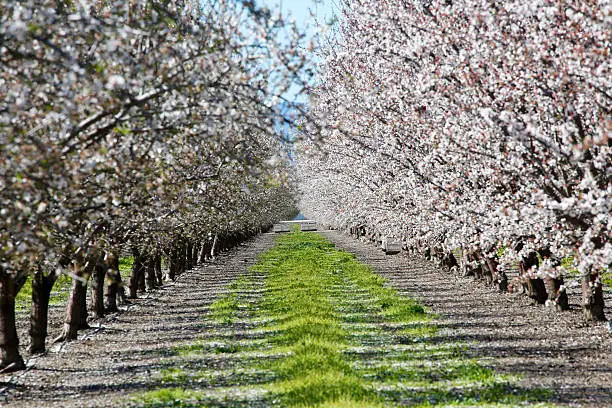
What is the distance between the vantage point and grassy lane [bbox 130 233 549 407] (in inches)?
486

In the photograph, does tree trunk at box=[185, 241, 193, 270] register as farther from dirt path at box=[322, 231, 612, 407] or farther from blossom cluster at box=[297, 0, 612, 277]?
blossom cluster at box=[297, 0, 612, 277]

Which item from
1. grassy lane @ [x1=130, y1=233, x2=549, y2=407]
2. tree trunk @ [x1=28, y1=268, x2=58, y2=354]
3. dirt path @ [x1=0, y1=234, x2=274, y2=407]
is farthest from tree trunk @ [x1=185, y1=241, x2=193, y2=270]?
tree trunk @ [x1=28, y1=268, x2=58, y2=354]

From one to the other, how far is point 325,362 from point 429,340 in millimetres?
4088

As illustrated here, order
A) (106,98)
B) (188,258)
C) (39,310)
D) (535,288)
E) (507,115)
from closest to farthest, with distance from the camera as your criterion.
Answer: (106,98)
(507,115)
(39,310)
(535,288)
(188,258)

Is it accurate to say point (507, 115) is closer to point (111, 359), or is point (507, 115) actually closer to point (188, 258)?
point (111, 359)

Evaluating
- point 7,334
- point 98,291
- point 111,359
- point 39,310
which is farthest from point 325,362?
point 98,291

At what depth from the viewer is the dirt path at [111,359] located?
14.3 metres

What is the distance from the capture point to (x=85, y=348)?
19.7 metres

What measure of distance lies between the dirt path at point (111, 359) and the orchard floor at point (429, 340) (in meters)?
0.02

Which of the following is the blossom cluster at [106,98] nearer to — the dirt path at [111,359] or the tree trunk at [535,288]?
the dirt path at [111,359]

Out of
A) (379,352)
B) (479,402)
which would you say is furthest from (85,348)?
(479,402)

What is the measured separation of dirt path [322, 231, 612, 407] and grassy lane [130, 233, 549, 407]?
1.99 feet

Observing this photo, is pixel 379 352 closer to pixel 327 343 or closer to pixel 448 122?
pixel 327 343

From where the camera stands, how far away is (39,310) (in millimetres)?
19109
